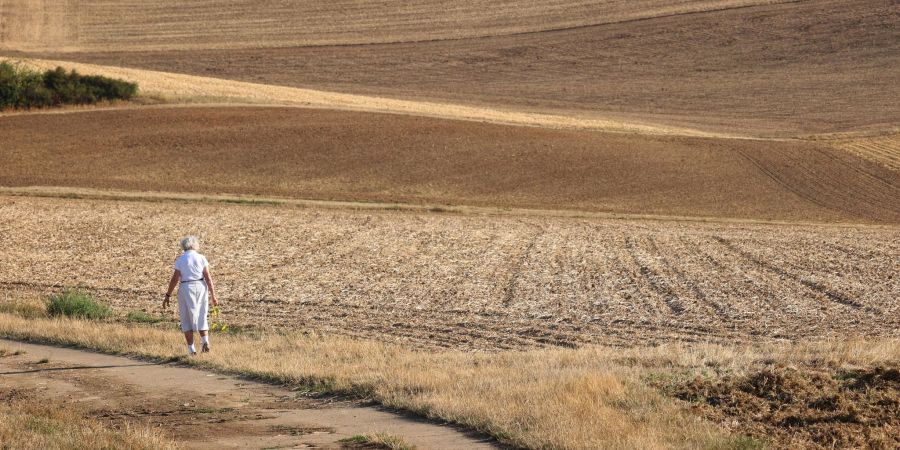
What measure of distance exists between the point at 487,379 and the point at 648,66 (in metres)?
70.3

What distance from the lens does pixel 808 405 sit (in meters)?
11.7

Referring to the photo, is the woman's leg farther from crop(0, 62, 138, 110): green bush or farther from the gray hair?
crop(0, 62, 138, 110): green bush

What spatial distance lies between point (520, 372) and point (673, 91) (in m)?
63.9

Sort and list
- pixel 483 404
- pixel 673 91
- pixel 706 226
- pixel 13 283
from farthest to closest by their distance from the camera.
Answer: pixel 673 91
pixel 706 226
pixel 13 283
pixel 483 404

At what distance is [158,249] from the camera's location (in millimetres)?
30234

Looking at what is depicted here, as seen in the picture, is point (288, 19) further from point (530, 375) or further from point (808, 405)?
point (808, 405)

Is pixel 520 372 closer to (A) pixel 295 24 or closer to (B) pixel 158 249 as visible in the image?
(B) pixel 158 249

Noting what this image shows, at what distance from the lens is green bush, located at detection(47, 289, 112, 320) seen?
19797mm

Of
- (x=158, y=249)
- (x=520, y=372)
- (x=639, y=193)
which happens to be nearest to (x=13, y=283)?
(x=158, y=249)

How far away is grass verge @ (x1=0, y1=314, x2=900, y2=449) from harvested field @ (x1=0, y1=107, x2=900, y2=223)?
26354 mm

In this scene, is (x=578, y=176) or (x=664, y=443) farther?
(x=578, y=176)

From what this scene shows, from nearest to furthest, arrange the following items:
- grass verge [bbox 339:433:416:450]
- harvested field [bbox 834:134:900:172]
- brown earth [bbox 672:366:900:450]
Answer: grass verge [bbox 339:433:416:450]
brown earth [bbox 672:366:900:450]
harvested field [bbox 834:134:900:172]

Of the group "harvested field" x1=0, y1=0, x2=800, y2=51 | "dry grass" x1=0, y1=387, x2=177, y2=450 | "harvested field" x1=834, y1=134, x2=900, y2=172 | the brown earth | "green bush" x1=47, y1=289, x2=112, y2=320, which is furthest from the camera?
"harvested field" x1=0, y1=0, x2=800, y2=51

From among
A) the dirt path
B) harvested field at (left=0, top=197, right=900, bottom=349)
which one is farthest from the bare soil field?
the dirt path
